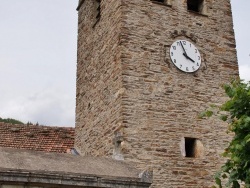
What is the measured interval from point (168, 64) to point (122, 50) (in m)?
1.22

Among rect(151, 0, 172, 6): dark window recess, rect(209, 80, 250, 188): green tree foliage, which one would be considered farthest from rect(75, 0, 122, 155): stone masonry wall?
rect(209, 80, 250, 188): green tree foliage

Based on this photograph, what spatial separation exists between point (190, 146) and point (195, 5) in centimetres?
413

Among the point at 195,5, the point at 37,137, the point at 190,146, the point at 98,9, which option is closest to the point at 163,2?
the point at 195,5

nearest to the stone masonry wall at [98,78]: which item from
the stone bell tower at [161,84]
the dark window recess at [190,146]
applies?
the stone bell tower at [161,84]

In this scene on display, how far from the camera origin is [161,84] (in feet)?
38.9

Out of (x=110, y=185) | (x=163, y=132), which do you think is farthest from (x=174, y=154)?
(x=110, y=185)

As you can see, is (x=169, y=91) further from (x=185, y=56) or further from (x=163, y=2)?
(x=163, y=2)

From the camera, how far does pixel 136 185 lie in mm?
8820

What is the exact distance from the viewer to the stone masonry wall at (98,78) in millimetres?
11898

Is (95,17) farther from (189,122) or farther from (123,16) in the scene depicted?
(189,122)

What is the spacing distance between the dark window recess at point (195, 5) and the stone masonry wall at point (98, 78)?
2238 mm

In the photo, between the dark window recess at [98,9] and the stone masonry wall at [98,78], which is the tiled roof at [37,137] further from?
the dark window recess at [98,9]

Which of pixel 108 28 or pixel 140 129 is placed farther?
pixel 108 28

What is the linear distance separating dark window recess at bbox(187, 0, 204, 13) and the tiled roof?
17.9ft
